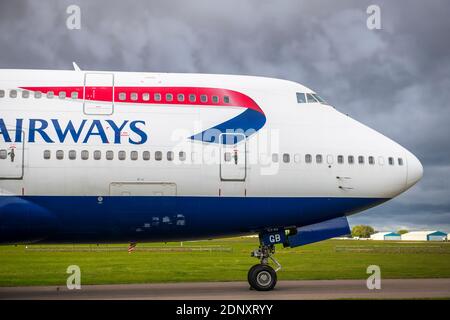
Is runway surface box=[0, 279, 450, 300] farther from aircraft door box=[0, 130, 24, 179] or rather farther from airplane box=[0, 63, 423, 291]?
aircraft door box=[0, 130, 24, 179]

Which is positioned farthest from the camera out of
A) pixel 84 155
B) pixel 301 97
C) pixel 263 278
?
pixel 301 97

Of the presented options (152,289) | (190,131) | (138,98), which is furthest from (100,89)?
(152,289)

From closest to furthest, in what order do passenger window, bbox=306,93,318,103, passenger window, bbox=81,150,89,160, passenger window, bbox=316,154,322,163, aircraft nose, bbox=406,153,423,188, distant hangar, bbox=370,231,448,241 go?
passenger window, bbox=81,150,89,160 → passenger window, bbox=316,154,322,163 → aircraft nose, bbox=406,153,423,188 → passenger window, bbox=306,93,318,103 → distant hangar, bbox=370,231,448,241

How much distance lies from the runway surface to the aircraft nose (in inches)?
146

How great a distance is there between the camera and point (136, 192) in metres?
17.0

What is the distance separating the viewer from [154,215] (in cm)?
1730

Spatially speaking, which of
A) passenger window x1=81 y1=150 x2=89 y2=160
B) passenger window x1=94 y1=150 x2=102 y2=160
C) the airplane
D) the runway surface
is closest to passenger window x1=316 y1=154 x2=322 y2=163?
the airplane

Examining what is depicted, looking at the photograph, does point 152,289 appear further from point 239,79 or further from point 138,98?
point 239,79

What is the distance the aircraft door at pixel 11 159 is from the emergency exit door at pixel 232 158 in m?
6.25

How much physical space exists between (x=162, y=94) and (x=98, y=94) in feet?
6.77

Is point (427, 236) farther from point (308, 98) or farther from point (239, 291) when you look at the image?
point (239, 291)

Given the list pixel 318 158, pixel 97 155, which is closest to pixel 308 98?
pixel 318 158

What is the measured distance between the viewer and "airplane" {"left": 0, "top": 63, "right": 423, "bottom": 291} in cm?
1681
